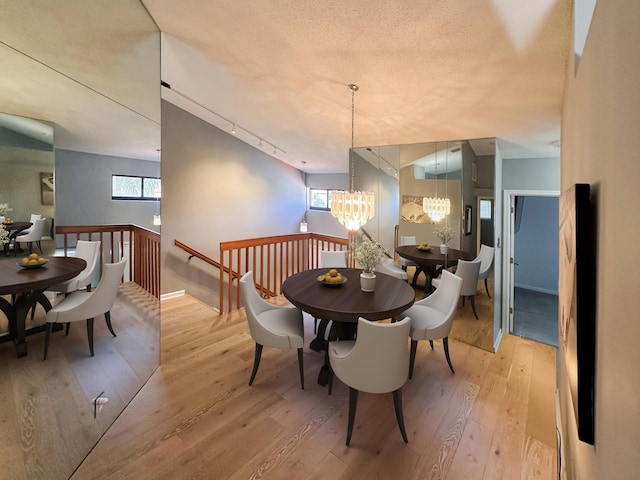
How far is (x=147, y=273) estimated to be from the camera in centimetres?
272

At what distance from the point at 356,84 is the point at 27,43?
2199mm

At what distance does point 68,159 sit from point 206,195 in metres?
3.64

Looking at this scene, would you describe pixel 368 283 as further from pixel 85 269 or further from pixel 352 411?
pixel 85 269

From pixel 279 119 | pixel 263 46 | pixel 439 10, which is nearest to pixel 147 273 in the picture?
pixel 263 46

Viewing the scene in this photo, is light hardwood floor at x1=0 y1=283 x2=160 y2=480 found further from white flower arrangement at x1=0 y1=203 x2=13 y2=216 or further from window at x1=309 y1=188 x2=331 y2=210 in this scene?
window at x1=309 y1=188 x2=331 y2=210

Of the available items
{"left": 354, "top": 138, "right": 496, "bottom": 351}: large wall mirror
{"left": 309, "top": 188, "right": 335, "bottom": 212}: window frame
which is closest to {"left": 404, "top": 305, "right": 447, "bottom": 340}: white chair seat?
{"left": 354, "top": 138, "right": 496, "bottom": 351}: large wall mirror

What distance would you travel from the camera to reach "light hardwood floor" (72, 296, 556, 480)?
1.75 metres

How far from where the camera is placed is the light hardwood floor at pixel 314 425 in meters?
1.75

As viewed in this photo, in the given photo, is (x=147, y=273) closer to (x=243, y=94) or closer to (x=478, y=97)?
(x=243, y=94)

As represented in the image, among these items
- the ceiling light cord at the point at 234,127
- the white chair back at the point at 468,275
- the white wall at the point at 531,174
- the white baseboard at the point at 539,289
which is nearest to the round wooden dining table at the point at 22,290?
the ceiling light cord at the point at 234,127

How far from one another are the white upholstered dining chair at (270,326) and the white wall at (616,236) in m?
1.84

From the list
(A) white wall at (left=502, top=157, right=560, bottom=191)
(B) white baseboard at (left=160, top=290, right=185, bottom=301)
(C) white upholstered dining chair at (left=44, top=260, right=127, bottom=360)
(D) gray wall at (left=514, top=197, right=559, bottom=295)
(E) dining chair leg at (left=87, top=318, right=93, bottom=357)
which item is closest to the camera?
(C) white upholstered dining chair at (left=44, top=260, right=127, bottom=360)

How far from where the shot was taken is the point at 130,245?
7.67ft

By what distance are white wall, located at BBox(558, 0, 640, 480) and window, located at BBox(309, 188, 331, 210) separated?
20.6 ft
